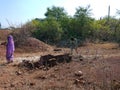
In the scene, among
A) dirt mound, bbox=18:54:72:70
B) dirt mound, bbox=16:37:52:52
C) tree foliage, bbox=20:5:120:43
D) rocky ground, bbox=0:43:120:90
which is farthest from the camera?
tree foliage, bbox=20:5:120:43

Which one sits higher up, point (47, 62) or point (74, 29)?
point (74, 29)

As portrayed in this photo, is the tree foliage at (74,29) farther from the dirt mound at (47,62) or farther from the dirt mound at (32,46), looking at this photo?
the dirt mound at (47,62)

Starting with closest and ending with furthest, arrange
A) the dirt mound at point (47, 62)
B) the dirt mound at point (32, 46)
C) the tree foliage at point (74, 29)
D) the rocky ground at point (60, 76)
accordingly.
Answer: the rocky ground at point (60, 76), the dirt mound at point (47, 62), the dirt mound at point (32, 46), the tree foliage at point (74, 29)

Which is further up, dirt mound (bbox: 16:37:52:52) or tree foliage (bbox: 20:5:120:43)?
tree foliage (bbox: 20:5:120:43)

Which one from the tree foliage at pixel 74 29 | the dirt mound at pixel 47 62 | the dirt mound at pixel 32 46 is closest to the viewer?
the dirt mound at pixel 47 62

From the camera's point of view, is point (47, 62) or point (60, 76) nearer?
point (60, 76)

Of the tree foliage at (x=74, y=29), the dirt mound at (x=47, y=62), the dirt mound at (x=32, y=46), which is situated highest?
the tree foliage at (x=74, y=29)

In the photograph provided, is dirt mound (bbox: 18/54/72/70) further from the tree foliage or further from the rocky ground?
the tree foliage

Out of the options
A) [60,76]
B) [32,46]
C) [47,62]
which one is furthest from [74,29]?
[60,76]

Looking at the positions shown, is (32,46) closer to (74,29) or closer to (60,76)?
(74,29)

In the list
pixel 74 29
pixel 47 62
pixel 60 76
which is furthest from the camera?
pixel 74 29

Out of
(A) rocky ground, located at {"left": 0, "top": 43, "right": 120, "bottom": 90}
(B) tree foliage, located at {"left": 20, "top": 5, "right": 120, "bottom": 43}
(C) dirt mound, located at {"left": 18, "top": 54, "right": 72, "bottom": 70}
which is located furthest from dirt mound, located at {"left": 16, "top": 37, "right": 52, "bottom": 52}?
(C) dirt mound, located at {"left": 18, "top": 54, "right": 72, "bottom": 70}

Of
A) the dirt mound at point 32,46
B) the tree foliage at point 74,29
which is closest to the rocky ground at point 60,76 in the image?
the dirt mound at point 32,46

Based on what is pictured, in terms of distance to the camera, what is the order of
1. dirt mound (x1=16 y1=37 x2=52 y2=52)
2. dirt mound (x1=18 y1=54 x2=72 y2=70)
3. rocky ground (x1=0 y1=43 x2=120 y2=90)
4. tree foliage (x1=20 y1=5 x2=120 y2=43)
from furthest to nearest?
tree foliage (x1=20 y1=5 x2=120 y2=43) < dirt mound (x1=16 y1=37 x2=52 y2=52) < dirt mound (x1=18 y1=54 x2=72 y2=70) < rocky ground (x1=0 y1=43 x2=120 y2=90)
